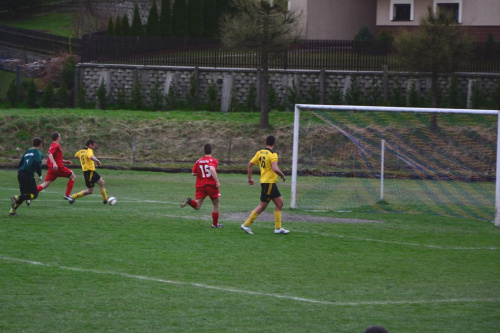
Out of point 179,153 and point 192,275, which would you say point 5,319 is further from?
point 179,153

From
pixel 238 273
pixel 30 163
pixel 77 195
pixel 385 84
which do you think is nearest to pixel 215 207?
pixel 238 273

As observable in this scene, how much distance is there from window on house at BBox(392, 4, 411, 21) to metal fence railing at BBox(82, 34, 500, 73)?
24.9ft

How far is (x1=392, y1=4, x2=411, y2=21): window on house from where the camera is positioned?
140ft

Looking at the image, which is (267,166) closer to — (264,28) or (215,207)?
(215,207)

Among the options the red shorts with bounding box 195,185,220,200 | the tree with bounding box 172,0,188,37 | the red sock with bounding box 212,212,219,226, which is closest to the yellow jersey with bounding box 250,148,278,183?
the red shorts with bounding box 195,185,220,200

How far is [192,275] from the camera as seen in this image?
10273 mm

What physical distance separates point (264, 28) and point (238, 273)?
22.0 m

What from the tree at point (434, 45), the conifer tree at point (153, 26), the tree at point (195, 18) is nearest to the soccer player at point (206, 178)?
the tree at point (434, 45)

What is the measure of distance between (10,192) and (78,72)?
61.0ft

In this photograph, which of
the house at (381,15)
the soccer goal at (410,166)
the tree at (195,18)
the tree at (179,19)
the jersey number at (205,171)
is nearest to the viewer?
the jersey number at (205,171)

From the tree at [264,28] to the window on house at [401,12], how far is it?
13420 millimetres

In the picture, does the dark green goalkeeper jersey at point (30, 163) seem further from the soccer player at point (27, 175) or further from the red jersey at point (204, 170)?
the red jersey at point (204, 170)

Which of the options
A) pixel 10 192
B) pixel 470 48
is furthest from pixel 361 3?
pixel 10 192

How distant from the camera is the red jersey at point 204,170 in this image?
1373cm
